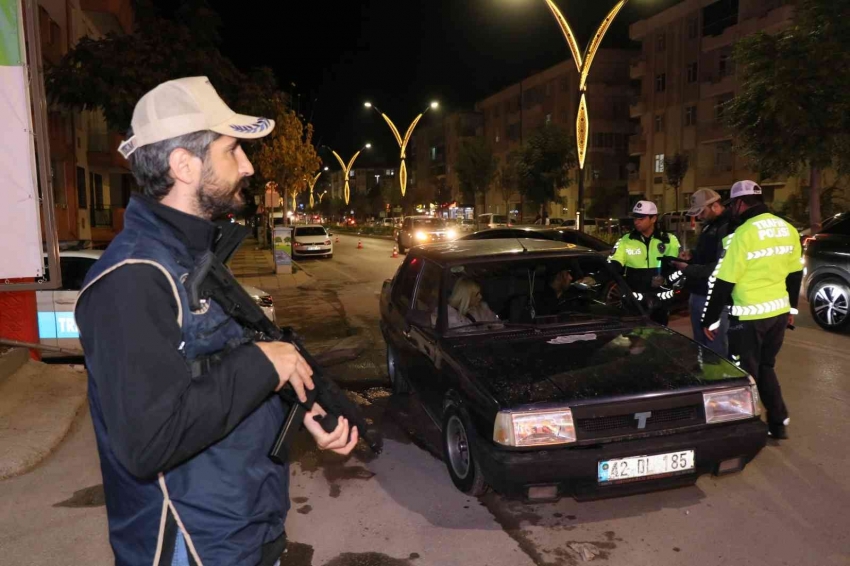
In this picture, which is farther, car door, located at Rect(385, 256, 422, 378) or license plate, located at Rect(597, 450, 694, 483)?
car door, located at Rect(385, 256, 422, 378)

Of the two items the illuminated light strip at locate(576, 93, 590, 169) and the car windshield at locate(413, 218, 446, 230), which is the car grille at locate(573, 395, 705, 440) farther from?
the car windshield at locate(413, 218, 446, 230)

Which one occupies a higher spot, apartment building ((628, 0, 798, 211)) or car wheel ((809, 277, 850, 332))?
apartment building ((628, 0, 798, 211))

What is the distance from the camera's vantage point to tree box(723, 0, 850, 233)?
52.5 feet

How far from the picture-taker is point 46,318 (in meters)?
7.92

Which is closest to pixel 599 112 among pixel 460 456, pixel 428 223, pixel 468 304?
pixel 428 223

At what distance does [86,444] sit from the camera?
5617 millimetres

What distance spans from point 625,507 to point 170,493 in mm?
3313

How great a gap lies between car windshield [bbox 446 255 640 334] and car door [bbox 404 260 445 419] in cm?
15

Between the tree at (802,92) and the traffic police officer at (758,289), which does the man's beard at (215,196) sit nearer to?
the traffic police officer at (758,289)

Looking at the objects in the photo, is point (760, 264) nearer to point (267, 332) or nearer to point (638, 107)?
point (267, 332)

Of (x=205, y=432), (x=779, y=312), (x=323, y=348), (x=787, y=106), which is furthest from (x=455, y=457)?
(x=787, y=106)

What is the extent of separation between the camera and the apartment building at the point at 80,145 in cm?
2045

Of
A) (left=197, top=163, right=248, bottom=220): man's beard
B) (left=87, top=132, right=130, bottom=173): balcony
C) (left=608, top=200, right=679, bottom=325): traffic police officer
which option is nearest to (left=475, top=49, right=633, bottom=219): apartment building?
(left=87, top=132, right=130, bottom=173): balcony

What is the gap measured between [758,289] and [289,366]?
4.59 metres
